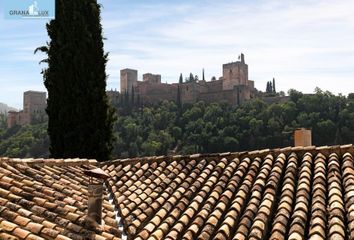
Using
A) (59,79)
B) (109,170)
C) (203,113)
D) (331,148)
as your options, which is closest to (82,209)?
(109,170)

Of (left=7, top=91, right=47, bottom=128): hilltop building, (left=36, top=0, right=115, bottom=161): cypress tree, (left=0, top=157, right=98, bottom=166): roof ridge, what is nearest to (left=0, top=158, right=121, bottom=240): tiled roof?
(left=0, top=157, right=98, bottom=166): roof ridge

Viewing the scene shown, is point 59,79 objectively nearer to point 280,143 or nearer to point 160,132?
point 280,143

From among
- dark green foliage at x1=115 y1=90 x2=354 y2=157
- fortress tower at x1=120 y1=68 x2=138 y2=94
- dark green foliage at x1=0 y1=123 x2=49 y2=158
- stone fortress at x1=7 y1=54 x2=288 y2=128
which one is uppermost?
fortress tower at x1=120 y1=68 x2=138 y2=94

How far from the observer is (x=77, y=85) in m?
16.2

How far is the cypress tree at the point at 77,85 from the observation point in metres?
16.0

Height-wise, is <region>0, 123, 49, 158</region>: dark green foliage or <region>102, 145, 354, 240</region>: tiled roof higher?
<region>102, 145, 354, 240</region>: tiled roof

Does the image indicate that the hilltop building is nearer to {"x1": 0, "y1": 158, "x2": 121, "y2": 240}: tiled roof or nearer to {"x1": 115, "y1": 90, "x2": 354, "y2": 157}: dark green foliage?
{"x1": 115, "y1": 90, "x2": 354, "y2": 157}: dark green foliage

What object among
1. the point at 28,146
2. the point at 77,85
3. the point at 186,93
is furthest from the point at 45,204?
the point at 186,93

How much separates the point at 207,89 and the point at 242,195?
333 feet

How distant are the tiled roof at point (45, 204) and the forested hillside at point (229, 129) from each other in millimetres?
54056

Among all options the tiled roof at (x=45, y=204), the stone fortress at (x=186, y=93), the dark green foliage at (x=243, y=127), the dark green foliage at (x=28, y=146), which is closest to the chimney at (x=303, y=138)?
the tiled roof at (x=45, y=204)

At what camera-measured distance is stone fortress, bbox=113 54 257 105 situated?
331 ft

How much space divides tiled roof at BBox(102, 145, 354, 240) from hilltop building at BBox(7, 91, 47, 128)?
109113mm

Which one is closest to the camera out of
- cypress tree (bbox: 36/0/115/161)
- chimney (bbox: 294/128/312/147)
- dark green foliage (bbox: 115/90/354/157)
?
chimney (bbox: 294/128/312/147)
